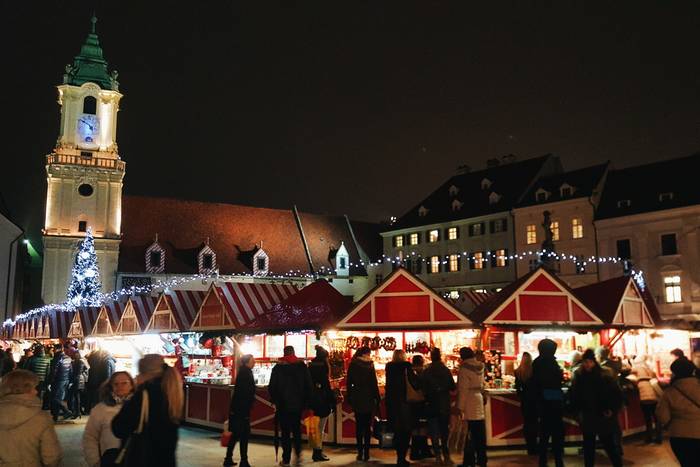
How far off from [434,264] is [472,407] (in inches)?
1566

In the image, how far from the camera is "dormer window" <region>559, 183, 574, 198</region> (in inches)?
1675

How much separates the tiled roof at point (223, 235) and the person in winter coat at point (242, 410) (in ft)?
133

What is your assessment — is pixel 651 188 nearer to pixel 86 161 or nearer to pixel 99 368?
pixel 99 368

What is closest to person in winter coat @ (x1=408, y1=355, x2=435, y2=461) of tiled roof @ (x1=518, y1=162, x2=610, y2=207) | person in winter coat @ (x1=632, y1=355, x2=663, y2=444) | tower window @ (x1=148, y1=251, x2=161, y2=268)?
person in winter coat @ (x1=632, y1=355, x2=663, y2=444)

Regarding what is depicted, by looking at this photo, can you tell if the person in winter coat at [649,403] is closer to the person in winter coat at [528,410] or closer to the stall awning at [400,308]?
the person in winter coat at [528,410]

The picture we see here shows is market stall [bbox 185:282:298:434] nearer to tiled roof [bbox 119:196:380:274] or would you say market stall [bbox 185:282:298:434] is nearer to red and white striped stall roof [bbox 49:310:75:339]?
red and white striped stall roof [bbox 49:310:75:339]

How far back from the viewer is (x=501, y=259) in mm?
45375

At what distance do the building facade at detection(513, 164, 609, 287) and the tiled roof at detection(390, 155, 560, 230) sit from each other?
1552 millimetres

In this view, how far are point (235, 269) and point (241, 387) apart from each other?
42229mm

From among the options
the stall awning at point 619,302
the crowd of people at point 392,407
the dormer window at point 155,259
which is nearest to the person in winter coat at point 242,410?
the crowd of people at point 392,407

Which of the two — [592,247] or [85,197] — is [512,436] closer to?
[592,247]

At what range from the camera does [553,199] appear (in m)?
43.4

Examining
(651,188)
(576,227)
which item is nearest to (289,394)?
(651,188)

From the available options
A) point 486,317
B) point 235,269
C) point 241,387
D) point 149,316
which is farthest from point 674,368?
point 235,269
